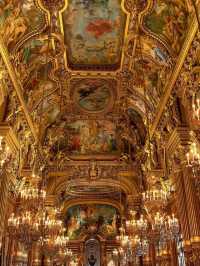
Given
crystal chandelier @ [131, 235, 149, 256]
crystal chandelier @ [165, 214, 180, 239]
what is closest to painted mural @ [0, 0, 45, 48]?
crystal chandelier @ [165, 214, 180, 239]

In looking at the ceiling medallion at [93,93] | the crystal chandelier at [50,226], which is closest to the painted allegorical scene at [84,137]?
the ceiling medallion at [93,93]

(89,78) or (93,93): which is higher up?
(89,78)

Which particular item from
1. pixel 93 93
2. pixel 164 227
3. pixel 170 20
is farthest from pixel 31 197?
pixel 170 20

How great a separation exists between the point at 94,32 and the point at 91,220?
18.5 meters

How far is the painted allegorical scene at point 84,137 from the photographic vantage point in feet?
60.7

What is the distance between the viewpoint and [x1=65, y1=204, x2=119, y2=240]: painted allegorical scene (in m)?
26.5

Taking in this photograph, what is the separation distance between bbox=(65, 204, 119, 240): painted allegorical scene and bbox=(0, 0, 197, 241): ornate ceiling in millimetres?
7146

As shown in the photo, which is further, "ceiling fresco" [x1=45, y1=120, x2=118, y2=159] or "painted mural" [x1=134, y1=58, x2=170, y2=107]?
"ceiling fresco" [x1=45, y1=120, x2=118, y2=159]

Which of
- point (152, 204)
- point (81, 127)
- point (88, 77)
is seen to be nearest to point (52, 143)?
point (81, 127)

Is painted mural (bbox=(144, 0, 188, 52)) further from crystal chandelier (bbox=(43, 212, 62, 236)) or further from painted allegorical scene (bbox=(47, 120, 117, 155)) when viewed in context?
crystal chandelier (bbox=(43, 212, 62, 236))

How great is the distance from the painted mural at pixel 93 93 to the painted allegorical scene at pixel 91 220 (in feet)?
41.5

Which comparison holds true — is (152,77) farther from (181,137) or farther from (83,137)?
(83,137)

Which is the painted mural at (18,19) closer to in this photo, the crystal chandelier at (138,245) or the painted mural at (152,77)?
the painted mural at (152,77)

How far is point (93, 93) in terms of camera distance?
16.3m
